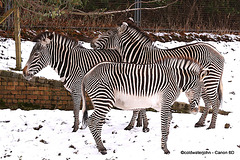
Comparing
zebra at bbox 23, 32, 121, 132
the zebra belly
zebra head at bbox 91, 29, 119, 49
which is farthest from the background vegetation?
the zebra belly

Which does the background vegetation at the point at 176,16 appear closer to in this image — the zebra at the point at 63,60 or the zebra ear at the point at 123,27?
the zebra ear at the point at 123,27

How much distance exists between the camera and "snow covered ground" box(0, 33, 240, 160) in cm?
620

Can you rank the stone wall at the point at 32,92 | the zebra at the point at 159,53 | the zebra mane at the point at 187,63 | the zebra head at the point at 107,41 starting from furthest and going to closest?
the stone wall at the point at 32,92
the zebra head at the point at 107,41
the zebra at the point at 159,53
the zebra mane at the point at 187,63

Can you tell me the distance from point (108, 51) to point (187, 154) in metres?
2.58

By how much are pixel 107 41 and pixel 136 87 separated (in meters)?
1.92

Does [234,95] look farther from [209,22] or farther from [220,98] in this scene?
[209,22]

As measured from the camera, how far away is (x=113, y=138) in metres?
7.02

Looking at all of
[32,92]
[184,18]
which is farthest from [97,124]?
[184,18]

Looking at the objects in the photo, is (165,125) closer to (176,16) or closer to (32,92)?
(32,92)

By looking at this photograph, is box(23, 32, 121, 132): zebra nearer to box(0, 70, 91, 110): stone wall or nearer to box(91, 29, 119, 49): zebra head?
box(91, 29, 119, 49): zebra head

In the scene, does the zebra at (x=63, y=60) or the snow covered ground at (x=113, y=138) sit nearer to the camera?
the snow covered ground at (x=113, y=138)

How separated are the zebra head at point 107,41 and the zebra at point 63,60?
1.37ft

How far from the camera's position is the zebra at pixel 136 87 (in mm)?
6145

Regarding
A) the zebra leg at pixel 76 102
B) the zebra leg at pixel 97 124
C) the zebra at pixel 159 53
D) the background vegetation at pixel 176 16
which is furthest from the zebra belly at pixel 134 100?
the background vegetation at pixel 176 16
